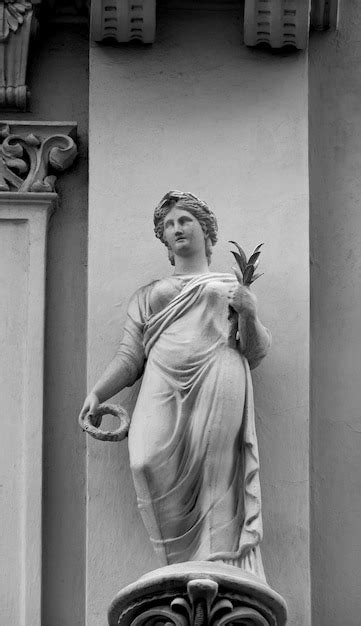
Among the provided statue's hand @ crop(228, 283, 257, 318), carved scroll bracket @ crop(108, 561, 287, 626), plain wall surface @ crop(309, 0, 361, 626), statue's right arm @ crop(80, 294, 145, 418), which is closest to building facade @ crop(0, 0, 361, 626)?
plain wall surface @ crop(309, 0, 361, 626)

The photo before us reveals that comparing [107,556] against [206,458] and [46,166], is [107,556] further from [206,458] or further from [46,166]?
[46,166]

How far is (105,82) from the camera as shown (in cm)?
1496

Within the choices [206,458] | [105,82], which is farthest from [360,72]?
[206,458]

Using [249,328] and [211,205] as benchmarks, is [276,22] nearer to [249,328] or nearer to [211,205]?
[211,205]

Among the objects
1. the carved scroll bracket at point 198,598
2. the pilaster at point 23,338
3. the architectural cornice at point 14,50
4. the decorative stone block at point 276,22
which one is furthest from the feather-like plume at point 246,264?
the architectural cornice at point 14,50

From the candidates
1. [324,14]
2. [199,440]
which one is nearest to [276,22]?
[324,14]

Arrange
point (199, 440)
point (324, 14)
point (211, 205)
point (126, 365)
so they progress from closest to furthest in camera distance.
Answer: point (199, 440), point (126, 365), point (211, 205), point (324, 14)

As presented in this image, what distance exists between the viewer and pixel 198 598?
13.4 meters

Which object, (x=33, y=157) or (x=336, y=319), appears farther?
(x=33, y=157)

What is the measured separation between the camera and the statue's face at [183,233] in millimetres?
14242

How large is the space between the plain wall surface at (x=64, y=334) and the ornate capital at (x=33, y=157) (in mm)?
74

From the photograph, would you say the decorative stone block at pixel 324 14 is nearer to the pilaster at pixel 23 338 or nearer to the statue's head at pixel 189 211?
the pilaster at pixel 23 338

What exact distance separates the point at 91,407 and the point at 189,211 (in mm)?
1014

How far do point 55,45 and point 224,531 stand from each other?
2.80 m
